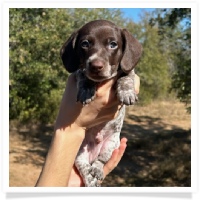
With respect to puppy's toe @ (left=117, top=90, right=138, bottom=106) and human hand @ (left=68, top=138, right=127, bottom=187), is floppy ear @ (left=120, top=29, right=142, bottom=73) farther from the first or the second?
human hand @ (left=68, top=138, right=127, bottom=187)

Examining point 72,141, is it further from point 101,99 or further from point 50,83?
point 50,83

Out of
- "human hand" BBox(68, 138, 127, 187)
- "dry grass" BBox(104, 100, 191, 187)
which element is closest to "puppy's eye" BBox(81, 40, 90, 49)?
"human hand" BBox(68, 138, 127, 187)

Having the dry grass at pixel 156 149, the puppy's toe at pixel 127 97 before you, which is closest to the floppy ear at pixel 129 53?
the puppy's toe at pixel 127 97

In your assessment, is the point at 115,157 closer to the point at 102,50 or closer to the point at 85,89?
the point at 85,89

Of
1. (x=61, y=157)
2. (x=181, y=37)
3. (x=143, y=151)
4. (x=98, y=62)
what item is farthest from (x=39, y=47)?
(x=98, y=62)

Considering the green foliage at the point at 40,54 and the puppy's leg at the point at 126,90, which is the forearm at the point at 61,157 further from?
the green foliage at the point at 40,54
